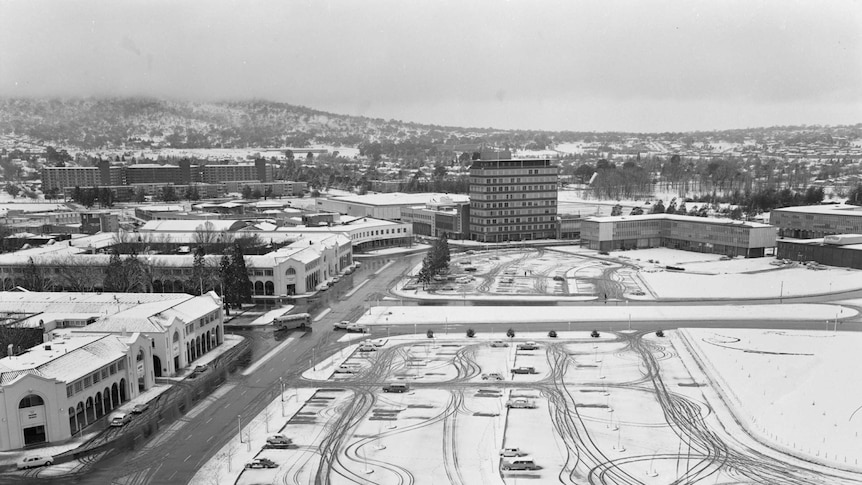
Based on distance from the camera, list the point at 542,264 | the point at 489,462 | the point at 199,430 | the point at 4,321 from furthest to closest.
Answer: the point at 542,264
the point at 4,321
the point at 199,430
the point at 489,462

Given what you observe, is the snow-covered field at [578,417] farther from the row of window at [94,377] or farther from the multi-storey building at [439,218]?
the multi-storey building at [439,218]

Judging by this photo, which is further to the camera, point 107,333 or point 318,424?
point 107,333

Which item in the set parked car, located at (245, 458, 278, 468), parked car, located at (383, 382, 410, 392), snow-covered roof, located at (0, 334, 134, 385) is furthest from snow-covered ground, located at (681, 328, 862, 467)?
snow-covered roof, located at (0, 334, 134, 385)

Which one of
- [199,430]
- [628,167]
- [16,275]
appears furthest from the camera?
[628,167]

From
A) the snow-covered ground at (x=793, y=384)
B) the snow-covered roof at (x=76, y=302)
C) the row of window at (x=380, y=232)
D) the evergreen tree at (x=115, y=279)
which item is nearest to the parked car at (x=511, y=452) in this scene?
the snow-covered ground at (x=793, y=384)

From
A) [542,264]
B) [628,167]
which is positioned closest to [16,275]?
[542,264]

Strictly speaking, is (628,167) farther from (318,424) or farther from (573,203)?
(318,424)
